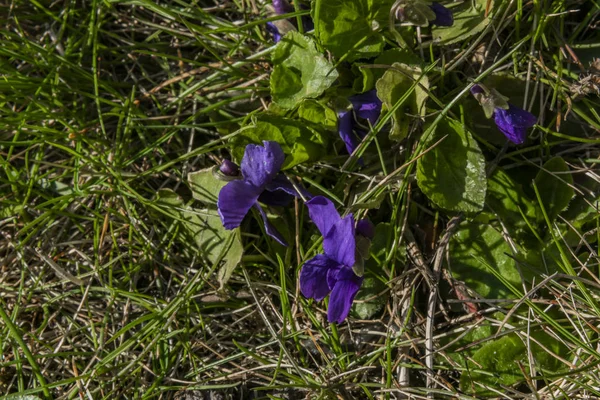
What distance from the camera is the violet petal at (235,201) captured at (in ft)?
5.24

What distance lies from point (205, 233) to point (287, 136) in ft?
1.20

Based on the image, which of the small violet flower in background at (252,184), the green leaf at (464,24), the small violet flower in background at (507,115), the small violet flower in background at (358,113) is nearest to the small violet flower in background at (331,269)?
the small violet flower in background at (252,184)

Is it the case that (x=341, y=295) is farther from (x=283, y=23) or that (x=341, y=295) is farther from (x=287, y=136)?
(x=283, y=23)

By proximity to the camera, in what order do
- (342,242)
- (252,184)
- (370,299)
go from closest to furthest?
1. (342,242)
2. (252,184)
3. (370,299)

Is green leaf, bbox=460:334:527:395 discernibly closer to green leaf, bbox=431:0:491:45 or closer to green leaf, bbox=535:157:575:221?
green leaf, bbox=535:157:575:221

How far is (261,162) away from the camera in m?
1.61

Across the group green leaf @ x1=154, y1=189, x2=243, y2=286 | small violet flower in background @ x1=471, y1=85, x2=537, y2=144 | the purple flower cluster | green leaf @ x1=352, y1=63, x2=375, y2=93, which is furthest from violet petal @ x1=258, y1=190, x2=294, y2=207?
small violet flower in background @ x1=471, y1=85, x2=537, y2=144

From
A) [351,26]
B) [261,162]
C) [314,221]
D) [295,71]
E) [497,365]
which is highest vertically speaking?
[351,26]

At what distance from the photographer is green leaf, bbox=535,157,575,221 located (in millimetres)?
1689

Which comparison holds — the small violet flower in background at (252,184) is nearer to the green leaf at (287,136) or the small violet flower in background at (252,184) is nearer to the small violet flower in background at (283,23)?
the green leaf at (287,136)

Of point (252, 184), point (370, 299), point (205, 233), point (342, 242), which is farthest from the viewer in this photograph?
point (205, 233)

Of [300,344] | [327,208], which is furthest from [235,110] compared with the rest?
[300,344]

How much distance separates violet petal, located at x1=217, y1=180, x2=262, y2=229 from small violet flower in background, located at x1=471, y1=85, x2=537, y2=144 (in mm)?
586

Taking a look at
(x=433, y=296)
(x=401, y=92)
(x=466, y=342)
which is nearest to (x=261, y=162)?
(x=401, y=92)
